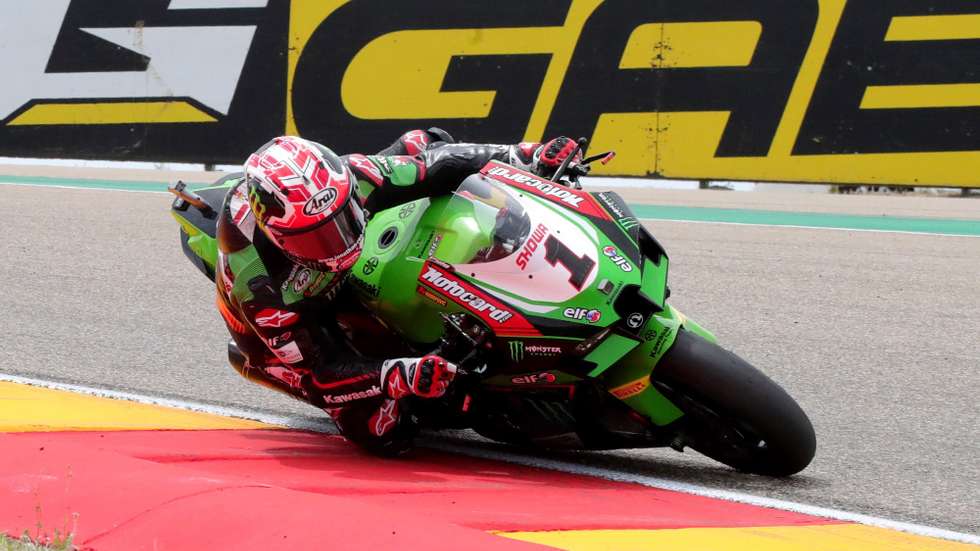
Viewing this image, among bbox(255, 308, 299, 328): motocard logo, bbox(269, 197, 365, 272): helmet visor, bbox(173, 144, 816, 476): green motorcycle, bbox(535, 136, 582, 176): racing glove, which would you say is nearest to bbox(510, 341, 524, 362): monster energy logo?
bbox(173, 144, 816, 476): green motorcycle

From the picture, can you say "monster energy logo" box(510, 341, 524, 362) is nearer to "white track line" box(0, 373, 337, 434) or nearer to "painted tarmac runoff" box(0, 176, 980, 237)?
"white track line" box(0, 373, 337, 434)

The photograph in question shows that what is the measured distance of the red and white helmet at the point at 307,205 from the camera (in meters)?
3.66

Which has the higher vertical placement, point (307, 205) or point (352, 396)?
point (307, 205)

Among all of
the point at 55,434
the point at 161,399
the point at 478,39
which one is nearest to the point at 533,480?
the point at 55,434

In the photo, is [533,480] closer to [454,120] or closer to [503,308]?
[503,308]

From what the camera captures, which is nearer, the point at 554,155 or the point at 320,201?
the point at 320,201

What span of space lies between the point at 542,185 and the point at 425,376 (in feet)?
2.59

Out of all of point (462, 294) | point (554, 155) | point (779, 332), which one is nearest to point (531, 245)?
point (462, 294)

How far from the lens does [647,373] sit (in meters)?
3.89

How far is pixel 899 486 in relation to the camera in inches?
156

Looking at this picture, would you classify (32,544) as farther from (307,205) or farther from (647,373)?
(647,373)

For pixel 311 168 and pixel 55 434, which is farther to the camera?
pixel 55 434

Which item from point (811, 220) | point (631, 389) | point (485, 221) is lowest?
point (631, 389)

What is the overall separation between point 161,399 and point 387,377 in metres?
1.57
